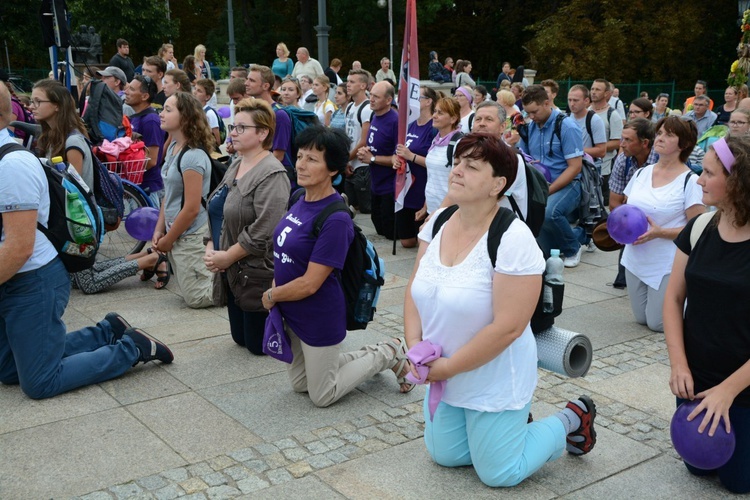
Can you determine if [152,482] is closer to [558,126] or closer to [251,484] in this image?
[251,484]

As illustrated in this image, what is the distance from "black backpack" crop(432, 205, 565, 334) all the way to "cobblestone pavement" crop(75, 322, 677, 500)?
36.9 inches

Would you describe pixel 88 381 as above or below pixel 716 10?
below

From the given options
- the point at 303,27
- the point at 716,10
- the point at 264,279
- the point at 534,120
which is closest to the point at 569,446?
the point at 264,279

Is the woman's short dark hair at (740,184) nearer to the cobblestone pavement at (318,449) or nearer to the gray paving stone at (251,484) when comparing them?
the cobblestone pavement at (318,449)

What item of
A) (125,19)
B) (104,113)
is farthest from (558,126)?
(125,19)

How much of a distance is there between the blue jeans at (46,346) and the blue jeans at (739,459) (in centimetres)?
349

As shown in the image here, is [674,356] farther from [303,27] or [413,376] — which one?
[303,27]

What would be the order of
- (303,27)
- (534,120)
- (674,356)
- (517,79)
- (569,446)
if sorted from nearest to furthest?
(674,356), (569,446), (534,120), (517,79), (303,27)

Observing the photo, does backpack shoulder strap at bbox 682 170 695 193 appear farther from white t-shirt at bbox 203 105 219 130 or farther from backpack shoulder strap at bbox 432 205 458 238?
white t-shirt at bbox 203 105 219 130

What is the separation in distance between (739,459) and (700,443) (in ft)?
0.93

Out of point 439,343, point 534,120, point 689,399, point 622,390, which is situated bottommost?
point 622,390

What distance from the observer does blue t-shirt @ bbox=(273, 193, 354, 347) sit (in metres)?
4.57

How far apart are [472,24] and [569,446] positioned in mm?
40659

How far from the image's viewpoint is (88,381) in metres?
5.12
